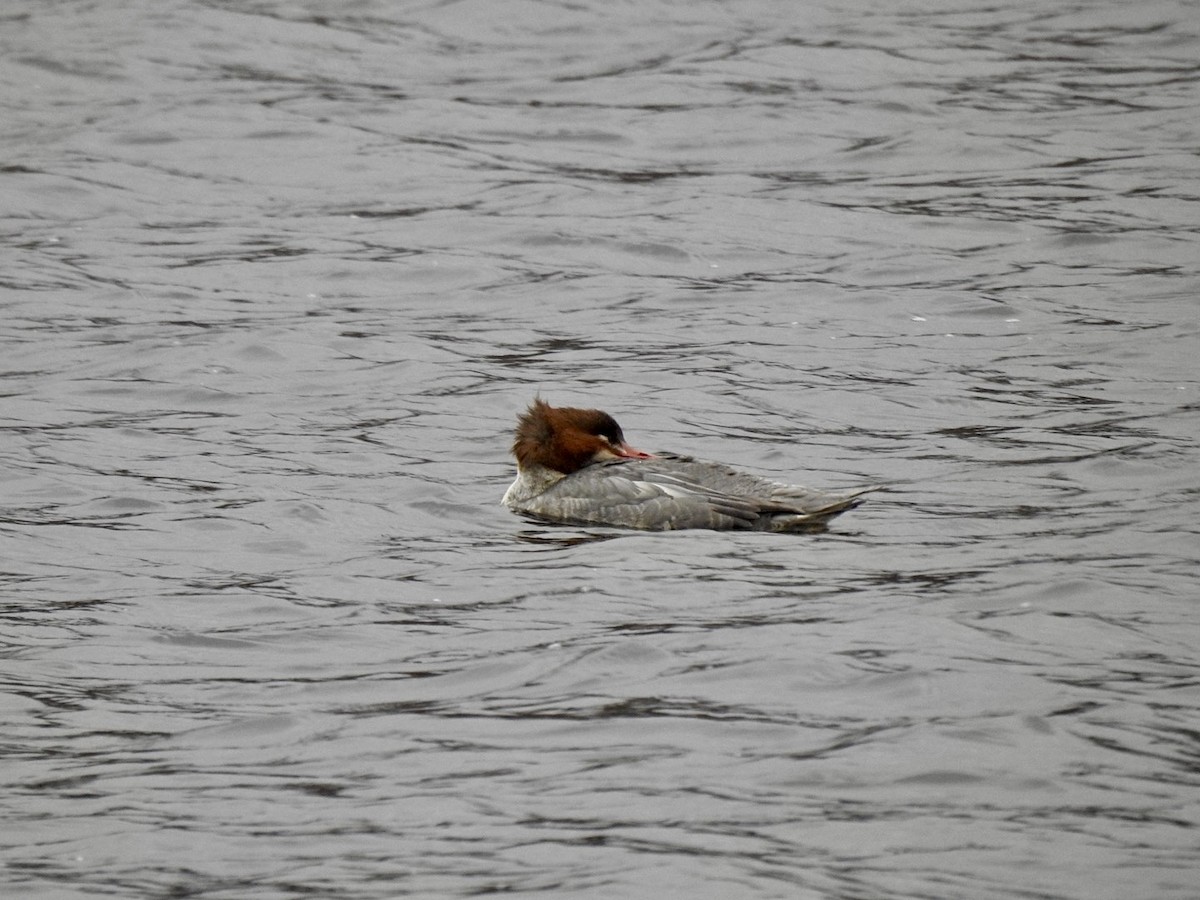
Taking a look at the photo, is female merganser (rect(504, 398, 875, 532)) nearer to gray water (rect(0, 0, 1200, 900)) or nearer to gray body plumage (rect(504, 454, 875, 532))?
gray body plumage (rect(504, 454, 875, 532))

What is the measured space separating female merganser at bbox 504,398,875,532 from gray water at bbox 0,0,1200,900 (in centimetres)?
14

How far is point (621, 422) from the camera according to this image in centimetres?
1176

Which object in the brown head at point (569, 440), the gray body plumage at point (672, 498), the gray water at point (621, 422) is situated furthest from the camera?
the brown head at point (569, 440)

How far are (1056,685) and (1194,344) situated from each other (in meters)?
5.91

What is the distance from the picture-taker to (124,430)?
37.6 ft

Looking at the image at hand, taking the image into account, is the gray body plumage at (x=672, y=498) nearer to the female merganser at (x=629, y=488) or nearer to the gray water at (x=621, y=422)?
the female merganser at (x=629, y=488)

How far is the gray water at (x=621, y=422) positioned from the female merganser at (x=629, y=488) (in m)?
0.14

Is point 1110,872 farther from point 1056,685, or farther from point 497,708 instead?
point 497,708

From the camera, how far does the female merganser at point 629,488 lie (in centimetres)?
939

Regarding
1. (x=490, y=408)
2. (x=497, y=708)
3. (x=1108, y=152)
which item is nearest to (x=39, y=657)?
(x=497, y=708)

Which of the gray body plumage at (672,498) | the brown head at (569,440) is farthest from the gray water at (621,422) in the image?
the brown head at (569,440)

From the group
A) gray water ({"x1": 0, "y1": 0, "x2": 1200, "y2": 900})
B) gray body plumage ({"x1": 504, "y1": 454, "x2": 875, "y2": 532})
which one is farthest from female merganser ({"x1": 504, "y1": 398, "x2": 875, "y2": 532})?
gray water ({"x1": 0, "y1": 0, "x2": 1200, "y2": 900})

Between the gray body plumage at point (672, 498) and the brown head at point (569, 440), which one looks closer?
the gray body plumage at point (672, 498)

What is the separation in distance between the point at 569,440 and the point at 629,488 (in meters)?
0.60
